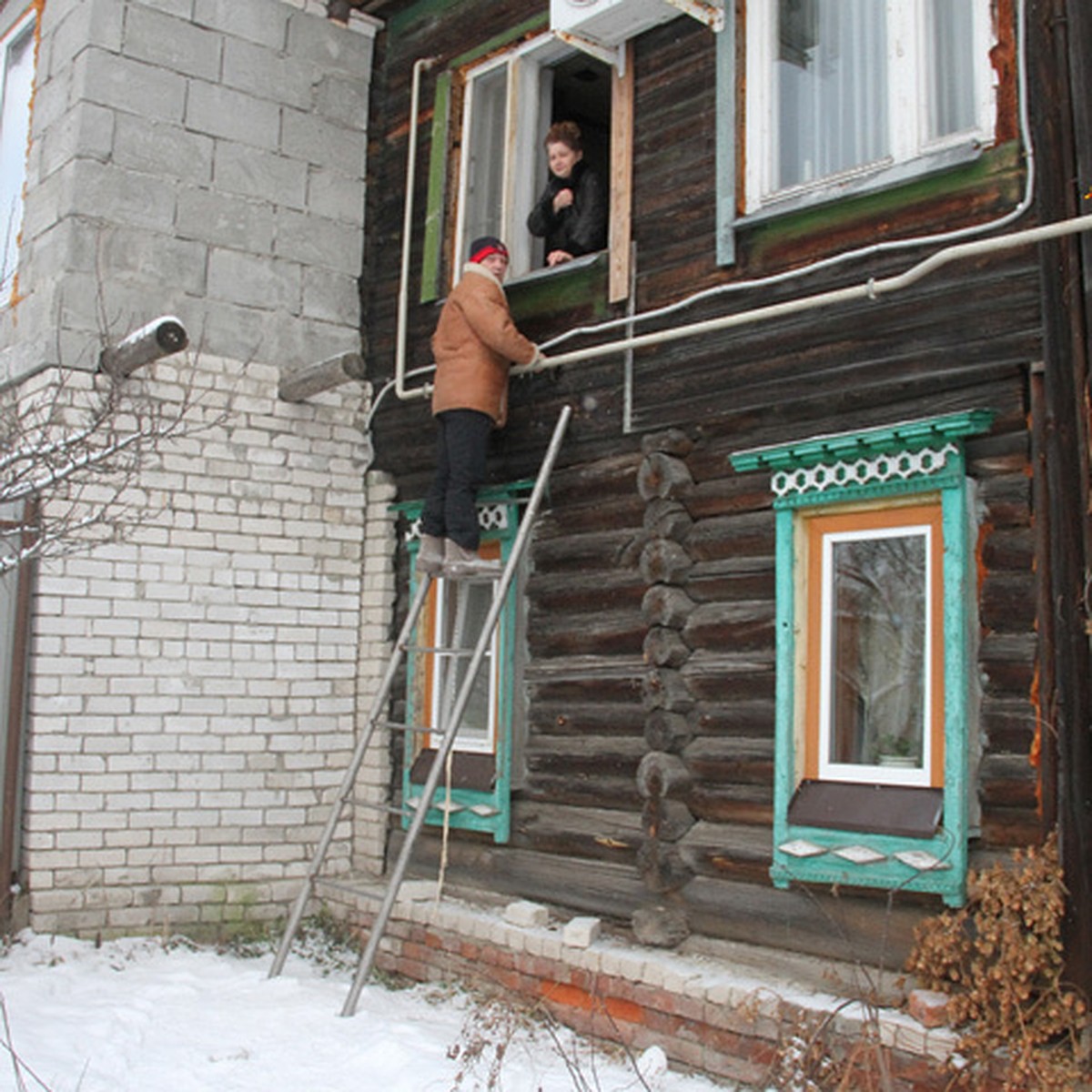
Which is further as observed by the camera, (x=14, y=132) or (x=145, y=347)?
(x=14, y=132)

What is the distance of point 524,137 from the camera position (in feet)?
23.9

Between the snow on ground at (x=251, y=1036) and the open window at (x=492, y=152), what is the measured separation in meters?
3.67

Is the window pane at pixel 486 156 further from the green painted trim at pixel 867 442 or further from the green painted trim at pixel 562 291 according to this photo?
the green painted trim at pixel 867 442

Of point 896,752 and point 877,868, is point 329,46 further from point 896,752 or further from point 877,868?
point 877,868

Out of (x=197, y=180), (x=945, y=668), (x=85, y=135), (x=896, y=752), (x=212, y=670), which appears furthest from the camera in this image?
(x=197, y=180)

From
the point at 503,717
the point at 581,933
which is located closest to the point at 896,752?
the point at 581,933

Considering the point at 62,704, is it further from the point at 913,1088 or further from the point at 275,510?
the point at 913,1088

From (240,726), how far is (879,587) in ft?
12.0

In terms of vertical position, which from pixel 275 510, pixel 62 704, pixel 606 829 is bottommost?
pixel 606 829

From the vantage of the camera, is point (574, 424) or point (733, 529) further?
point (574, 424)

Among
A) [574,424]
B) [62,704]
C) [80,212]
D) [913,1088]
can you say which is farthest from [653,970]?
[80,212]

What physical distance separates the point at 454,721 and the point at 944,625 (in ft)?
7.09

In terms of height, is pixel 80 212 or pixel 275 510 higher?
pixel 80 212

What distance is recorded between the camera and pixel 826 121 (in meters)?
5.65
